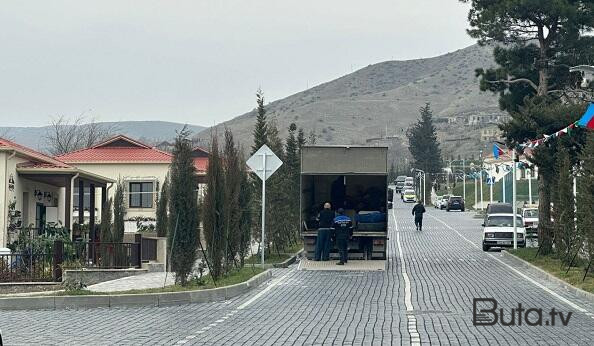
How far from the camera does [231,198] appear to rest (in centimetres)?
2634

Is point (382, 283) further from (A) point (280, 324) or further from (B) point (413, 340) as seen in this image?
(B) point (413, 340)

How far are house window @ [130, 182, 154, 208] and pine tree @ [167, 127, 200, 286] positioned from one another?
2742 cm

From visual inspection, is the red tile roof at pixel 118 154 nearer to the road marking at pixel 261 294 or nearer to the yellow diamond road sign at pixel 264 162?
the yellow diamond road sign at pixel 264 162

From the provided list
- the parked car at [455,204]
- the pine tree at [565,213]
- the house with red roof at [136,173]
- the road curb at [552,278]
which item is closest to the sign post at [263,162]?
the road curb at [552,278]

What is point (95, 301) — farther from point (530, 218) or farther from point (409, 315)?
point (530, 218)

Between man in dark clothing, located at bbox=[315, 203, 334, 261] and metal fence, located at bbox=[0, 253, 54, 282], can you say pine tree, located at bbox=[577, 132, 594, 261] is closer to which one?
man in dark clothing, located at bbox=[315, 203, 334, 261]

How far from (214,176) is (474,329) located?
10914mm

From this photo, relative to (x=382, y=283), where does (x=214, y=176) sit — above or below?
above

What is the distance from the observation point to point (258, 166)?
29.8 meters

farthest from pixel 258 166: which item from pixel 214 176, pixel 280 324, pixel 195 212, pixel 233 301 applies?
pixel 280 324

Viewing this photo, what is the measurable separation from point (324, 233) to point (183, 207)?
31.8 ft

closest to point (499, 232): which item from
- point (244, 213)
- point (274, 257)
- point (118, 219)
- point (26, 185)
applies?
point (274, 257)

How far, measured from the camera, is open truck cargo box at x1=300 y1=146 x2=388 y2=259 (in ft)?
108

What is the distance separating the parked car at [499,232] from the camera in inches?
1649
